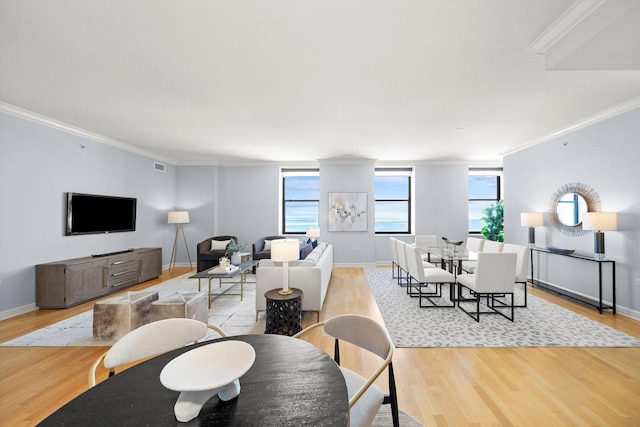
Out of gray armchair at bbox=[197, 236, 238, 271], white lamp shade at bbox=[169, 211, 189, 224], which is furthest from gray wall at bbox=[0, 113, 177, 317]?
gray armchair at bbox=[197, 236, 238, 271]

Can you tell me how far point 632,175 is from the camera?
3.36m

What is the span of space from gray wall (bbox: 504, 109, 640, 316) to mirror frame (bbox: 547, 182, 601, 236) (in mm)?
67

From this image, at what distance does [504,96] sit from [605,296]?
3.17 m

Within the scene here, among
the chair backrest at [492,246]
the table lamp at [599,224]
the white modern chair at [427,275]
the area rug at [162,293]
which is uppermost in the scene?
the table lamp at [599,224]

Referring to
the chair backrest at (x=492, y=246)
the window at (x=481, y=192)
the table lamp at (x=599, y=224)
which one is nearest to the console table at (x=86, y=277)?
the chair backrest at (x=492, y=246)

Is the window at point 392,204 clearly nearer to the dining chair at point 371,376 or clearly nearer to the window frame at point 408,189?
the window frame at point 408,189

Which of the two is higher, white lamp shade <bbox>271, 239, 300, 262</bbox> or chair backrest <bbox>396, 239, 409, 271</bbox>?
white lamp shade <bbox>271, 239, 300, 262</bbox>

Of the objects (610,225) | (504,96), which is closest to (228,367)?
(504,96)

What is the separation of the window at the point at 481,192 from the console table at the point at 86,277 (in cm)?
766

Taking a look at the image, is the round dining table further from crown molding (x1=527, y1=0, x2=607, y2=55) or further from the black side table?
crown molding (x1=527, y1=0, x2=607, y2=55)

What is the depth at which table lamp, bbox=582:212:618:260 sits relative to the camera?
339cm

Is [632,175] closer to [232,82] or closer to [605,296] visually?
[605,296]

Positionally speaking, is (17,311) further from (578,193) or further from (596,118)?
(596,118)

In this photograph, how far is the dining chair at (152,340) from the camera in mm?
1241
